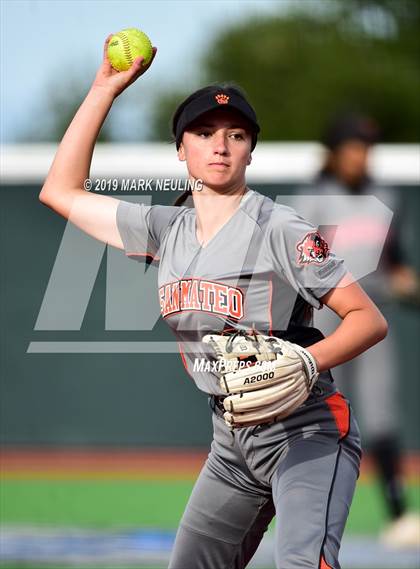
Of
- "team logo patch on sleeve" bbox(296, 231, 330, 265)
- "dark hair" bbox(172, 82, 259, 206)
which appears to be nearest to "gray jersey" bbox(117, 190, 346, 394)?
"team logo patch on sleeve" bbox(296, 231, 330, 265)

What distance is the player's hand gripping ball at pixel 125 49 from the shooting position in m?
3.58

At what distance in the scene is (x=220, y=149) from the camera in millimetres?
3336

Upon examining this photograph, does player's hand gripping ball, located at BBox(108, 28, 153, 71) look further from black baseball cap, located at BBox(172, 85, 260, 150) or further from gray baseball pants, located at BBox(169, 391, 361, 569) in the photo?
gray baseball pants, located at BBox(169, 391, 361, 569)

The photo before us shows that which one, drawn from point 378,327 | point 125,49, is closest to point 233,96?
point 125,49

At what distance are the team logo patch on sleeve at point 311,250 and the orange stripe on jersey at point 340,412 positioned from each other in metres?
0.45

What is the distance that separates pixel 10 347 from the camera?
28.1ft

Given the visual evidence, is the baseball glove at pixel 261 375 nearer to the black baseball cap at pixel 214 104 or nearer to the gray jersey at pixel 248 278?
the gray jersey at pixel 248 278

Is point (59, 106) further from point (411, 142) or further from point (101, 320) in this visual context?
point (101, 320)

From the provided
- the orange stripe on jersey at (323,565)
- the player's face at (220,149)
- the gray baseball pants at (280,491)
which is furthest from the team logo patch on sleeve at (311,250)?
the orange stripe on jersey at (323,565)

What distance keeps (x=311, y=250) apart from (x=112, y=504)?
4.79m

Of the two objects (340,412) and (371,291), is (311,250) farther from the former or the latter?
(371,291)

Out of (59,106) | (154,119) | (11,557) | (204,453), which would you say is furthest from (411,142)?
(11,557)

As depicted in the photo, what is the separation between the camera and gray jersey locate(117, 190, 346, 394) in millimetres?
3193

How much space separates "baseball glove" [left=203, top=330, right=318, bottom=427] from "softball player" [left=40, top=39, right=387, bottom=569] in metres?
0.06
